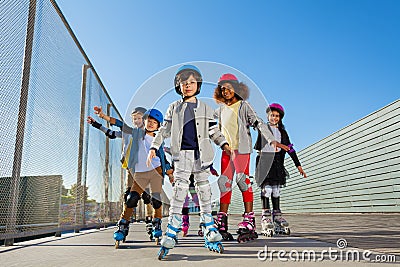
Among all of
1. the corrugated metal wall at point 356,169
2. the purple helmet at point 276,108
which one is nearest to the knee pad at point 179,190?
the purple helmet at point 276,108

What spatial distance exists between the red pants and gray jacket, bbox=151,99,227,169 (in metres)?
0.61

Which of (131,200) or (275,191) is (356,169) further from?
(131,200)

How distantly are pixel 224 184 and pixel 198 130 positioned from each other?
95 centimetres

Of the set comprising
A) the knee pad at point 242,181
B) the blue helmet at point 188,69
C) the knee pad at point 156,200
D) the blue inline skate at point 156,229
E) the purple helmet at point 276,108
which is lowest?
the blue inline skate at point 156,229

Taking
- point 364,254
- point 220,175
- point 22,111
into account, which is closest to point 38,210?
point 22,111

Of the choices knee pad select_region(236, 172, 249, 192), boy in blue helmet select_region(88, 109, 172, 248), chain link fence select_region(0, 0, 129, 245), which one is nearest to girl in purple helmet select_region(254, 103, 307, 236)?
knee pad select_region(236, 172, 249, 192)

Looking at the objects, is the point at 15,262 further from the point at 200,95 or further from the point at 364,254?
the point at 364,254

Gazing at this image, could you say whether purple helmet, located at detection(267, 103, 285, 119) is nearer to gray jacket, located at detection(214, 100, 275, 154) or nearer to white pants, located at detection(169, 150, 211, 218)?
gray jacket, located at detection(214, 100, 275, 154)

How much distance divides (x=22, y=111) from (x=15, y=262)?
1.37 meters

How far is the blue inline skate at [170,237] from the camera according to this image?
7.36 ft

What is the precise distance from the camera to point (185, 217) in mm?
4453

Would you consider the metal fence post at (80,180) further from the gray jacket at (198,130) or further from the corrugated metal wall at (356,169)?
the corrugated metal wall at (356,169)

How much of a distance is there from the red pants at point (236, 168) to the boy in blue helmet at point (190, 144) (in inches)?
21.9

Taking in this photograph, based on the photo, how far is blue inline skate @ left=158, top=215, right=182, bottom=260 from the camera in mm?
2242
